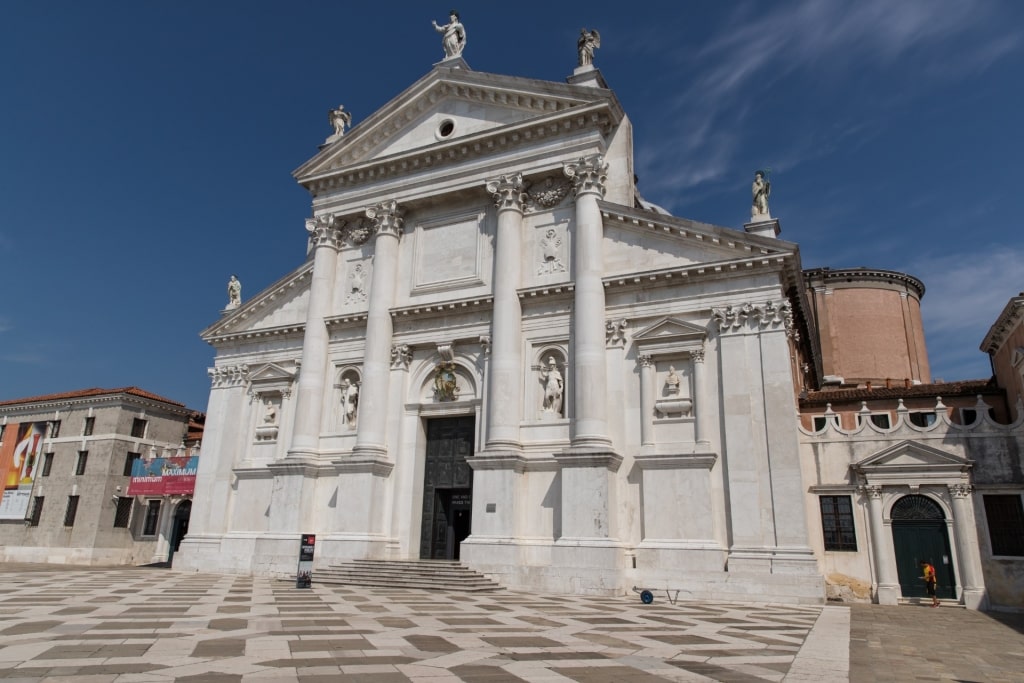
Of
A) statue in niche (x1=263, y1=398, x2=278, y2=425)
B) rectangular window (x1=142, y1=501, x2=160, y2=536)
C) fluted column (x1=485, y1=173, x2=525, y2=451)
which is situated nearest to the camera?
fluted column (x1=485, y1=173, x2=525, y2=451)

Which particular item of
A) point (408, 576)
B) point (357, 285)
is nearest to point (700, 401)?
point (408, 576)

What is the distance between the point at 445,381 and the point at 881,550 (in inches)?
598

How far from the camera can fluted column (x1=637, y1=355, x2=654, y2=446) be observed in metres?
22.6

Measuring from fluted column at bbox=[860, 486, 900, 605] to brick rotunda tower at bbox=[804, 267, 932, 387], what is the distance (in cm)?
2224

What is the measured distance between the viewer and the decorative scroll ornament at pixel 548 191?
2622 cm

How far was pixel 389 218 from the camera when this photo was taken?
28734mm

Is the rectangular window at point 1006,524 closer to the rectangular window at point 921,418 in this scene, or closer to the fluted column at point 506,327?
the rectangular window at point 921,418

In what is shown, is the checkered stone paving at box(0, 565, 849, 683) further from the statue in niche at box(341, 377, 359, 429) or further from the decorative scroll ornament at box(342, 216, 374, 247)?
the decorative scroll ornament at box(342, 216, 374, 247)

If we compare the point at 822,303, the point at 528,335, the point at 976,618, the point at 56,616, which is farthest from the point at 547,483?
the point at 822,303

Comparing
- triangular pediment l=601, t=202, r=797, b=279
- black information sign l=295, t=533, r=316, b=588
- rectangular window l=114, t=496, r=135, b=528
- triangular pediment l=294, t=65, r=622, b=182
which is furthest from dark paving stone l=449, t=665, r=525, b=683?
rectangular window l=114, t=496, r=135, b=528

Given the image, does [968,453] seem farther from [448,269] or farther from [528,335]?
[448,269]

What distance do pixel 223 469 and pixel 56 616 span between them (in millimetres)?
17323

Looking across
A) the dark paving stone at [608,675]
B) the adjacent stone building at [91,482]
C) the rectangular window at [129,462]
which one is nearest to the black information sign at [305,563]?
the dark paving stone at [608,675]

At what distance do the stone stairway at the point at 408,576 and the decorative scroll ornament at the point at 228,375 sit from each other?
34.7 feet
